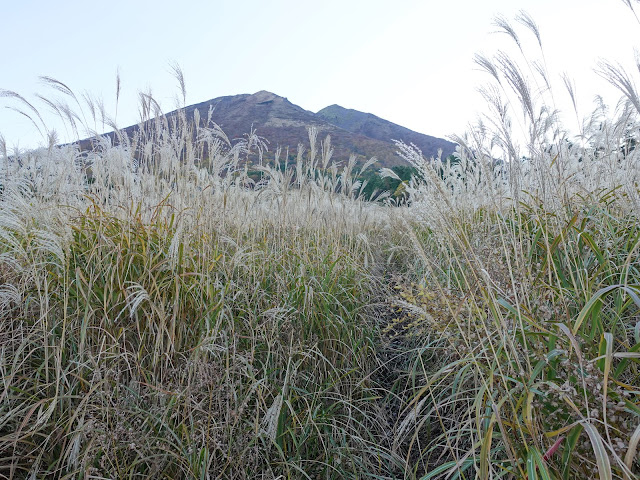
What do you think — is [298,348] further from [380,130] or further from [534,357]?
[380,130]

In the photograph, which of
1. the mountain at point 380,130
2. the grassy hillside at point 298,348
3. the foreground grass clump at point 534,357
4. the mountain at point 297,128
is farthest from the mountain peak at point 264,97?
the foreground grass clump at point 534,357

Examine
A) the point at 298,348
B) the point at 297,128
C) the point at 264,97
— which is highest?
the point at 264,97

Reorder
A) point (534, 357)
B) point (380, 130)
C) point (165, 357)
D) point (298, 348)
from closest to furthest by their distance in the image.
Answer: point (534, 357) < point (165, 357) < point (298, 348) < point (380, 130)

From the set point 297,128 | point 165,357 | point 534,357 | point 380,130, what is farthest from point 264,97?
point 534,357

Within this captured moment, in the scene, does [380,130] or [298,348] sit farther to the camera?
[380,130]

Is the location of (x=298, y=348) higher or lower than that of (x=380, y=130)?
lower

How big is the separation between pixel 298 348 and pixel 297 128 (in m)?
55.5

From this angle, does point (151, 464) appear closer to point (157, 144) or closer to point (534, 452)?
point (534, 452)

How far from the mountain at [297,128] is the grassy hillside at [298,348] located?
31.6 m

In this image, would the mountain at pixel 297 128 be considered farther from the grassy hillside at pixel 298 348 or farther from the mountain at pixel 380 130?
the grassy hillside at pixel 298 348

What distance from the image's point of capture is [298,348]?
1937 mm

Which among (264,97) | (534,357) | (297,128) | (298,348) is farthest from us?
(264,97)

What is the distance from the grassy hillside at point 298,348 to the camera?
1.04 metres

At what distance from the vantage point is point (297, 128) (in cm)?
5441
